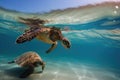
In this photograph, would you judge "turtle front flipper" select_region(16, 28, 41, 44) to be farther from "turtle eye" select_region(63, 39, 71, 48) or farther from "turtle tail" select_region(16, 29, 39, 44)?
"turtle eye" select_region(63, 39, 71, 48)

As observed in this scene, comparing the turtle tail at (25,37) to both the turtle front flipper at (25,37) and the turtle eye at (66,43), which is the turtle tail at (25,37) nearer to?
the turtle front flipper at (25,37)

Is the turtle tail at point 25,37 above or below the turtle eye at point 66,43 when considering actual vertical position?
above

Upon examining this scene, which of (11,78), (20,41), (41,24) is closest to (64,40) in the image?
(20,41)

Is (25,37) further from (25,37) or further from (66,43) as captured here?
(66,43)

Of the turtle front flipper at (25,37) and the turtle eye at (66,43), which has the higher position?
the turtle front flipper at (25,37)

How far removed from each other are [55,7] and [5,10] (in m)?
6.81

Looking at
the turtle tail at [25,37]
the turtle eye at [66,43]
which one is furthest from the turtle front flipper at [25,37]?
the turtle eye at [66,43]

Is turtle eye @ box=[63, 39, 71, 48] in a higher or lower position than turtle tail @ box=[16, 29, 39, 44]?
lower

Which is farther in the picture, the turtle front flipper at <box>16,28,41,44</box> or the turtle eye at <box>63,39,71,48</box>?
the turtle eye at <box>63,39,71,48</box>

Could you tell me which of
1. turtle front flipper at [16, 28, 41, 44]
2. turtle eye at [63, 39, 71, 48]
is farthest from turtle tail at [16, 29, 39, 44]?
turtle eye at [63, 39, 71, 48]

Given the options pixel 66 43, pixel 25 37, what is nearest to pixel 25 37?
pixel 25 37

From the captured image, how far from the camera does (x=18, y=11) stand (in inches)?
822

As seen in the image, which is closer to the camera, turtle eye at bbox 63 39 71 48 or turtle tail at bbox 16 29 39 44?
turtle tail at bbox 16 29 39 44

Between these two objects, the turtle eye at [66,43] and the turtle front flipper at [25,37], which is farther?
the turtle eye at [66,43]
